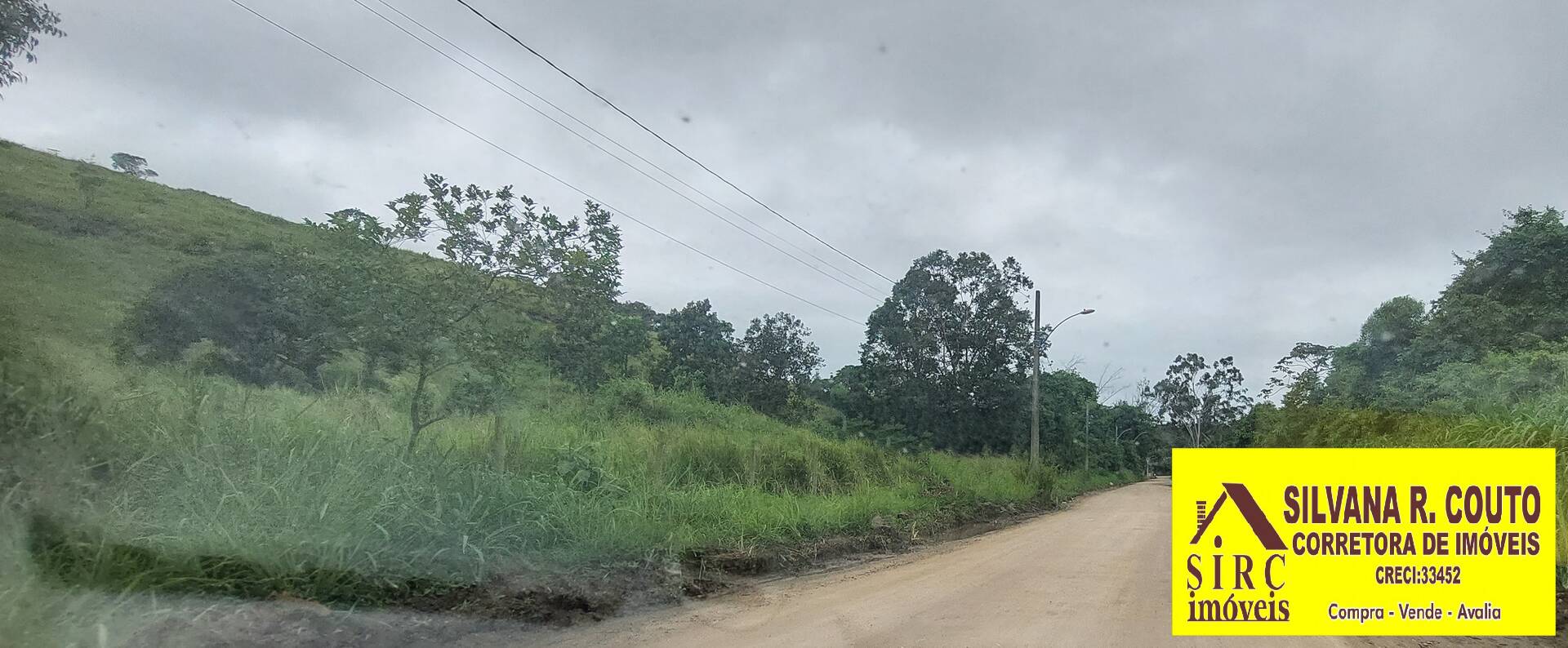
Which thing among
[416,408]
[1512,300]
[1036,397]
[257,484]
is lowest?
[257,484]

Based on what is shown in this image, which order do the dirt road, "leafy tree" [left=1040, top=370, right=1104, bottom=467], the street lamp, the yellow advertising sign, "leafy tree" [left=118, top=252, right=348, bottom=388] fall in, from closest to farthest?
the yellow advertising sign, the dirt road, "leafy tree" [left=118, top=252, right=348, bottom=388], the street lamp, "leafy tree" [left=1040, top=370, right=1104, bottom=467]

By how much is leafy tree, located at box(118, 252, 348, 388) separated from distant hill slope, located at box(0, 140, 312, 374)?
0.29 meters

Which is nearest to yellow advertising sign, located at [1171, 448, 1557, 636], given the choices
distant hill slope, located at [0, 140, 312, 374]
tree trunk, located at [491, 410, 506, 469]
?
tree trunk, located at [491, 410, 506, 469]

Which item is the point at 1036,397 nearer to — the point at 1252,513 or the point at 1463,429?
the point at 1463,429

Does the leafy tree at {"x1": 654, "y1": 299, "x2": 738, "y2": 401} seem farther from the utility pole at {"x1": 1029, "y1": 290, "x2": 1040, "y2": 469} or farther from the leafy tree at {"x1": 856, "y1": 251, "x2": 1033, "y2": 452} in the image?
the utility pole at {"x1": 1029, "y1": 290, "x2": 1040, "y2": 469}

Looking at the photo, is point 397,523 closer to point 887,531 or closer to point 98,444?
point 98,444

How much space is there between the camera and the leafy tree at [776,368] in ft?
89.7

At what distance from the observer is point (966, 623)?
20.9 feet

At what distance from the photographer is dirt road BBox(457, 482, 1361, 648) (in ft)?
19.6

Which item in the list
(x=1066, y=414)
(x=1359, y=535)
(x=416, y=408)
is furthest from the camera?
(x=1066, y=414)

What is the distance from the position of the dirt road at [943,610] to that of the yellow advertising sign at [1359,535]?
1.91 feet

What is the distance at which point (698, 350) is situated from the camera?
28.2 m

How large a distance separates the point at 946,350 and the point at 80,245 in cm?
2287

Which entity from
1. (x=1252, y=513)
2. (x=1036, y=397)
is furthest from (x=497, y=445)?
(x=1036, y=397)
